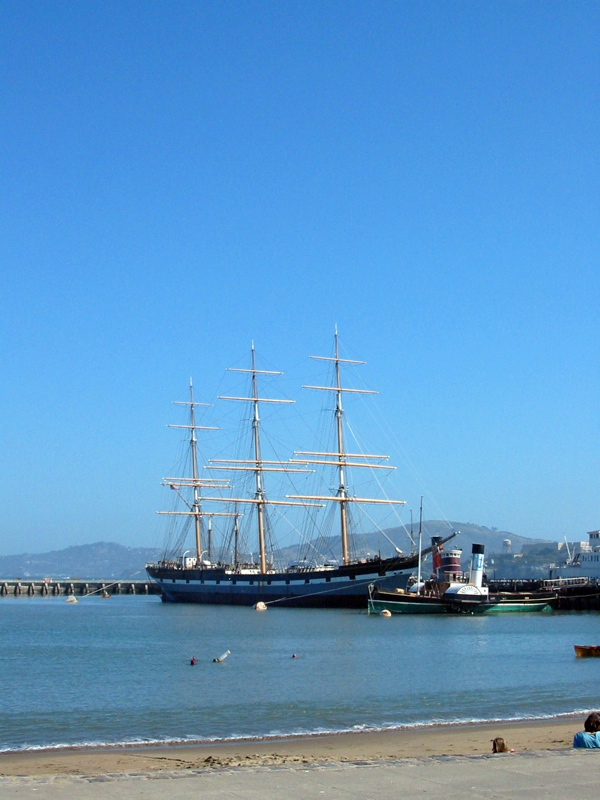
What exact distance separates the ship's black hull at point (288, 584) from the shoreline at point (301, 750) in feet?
152

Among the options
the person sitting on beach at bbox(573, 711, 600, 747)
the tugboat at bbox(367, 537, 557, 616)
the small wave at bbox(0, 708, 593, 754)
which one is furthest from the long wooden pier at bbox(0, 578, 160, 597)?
the person sitting on beach at bbox(573, 711, 600, 747)

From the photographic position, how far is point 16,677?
99.5ft

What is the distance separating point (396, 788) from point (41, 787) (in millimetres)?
→ 4324

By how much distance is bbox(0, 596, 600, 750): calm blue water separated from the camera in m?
21.9

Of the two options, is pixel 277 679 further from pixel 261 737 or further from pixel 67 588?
pixel 67 588

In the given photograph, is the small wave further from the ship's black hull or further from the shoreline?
the ship's black hull

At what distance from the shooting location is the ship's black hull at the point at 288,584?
67875 millimetres

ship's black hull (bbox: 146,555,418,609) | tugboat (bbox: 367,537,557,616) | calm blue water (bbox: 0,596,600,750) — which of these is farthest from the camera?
ship's black hull (bbox: 146,555,418,609)

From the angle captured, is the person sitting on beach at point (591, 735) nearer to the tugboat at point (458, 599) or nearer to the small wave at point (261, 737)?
the small wave at point (261, 737)

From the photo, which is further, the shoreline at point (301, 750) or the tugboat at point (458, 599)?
the tugboat at point (458, 599)

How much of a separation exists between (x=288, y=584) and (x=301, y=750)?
57898mm

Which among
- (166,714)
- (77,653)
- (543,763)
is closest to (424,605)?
(77,653)

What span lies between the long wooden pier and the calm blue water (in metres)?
66.3

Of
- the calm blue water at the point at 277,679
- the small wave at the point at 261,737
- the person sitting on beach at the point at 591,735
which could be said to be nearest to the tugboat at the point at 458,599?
the calm blue water at the point at 277,679
